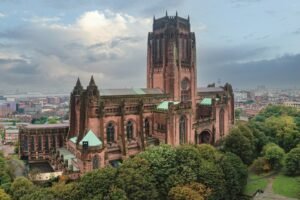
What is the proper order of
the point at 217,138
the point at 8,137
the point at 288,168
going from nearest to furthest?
1. the point at 288,168
2. the point at 217,138
3. the point at 8,137

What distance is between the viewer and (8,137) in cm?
9538

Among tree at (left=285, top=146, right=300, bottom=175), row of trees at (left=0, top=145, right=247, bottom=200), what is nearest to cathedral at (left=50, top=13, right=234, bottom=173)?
row of trees at (left=0, top=145, right=247, bottom=200)

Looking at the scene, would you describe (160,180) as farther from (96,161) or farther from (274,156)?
(274,156)

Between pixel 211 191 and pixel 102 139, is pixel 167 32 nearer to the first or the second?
pixel 102 139

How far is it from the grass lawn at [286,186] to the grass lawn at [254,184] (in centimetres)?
176

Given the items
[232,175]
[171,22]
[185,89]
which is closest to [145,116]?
[185,89]

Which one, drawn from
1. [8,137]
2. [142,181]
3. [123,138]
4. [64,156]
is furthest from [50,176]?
[8,137]

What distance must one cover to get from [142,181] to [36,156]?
31.3 m

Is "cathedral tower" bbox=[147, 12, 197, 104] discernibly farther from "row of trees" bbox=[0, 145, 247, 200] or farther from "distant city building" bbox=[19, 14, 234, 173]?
"row of trees" bbox=[0, 145, 247, 200]

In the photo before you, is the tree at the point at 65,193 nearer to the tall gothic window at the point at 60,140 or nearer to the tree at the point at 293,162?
the tall gothic window at the point at 60,140

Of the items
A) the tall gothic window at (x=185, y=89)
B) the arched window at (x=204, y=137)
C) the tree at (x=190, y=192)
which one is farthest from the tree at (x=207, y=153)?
the tall gothic window at (x=185, y=89)

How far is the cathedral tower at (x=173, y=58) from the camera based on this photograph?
5778 cm

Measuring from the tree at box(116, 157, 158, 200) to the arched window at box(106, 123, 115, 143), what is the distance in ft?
45.6

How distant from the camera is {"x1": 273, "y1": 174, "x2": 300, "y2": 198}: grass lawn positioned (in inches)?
1684
